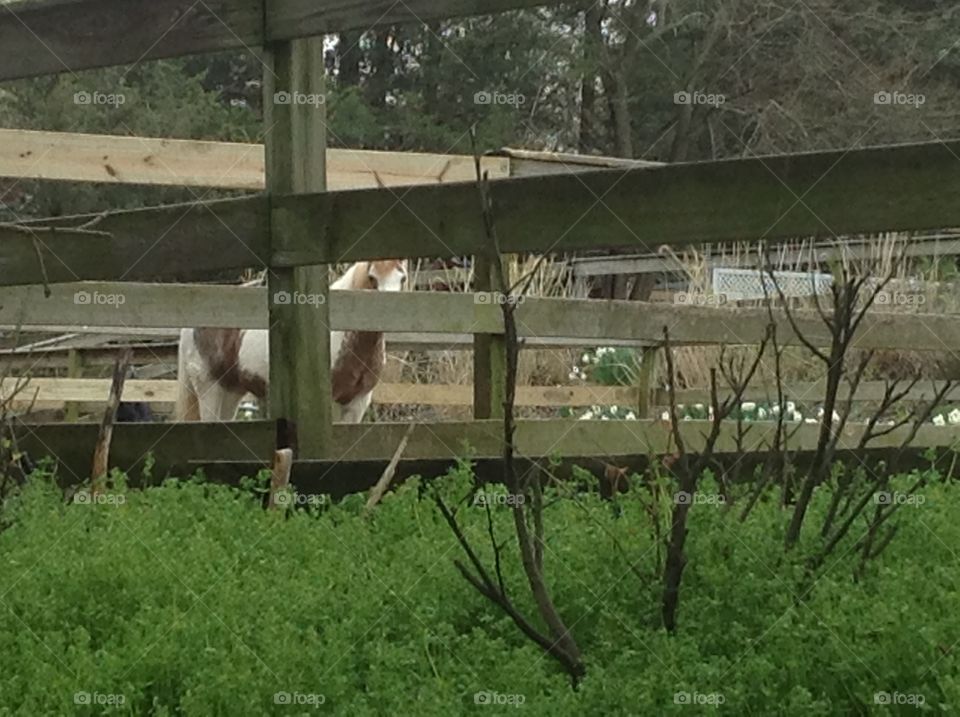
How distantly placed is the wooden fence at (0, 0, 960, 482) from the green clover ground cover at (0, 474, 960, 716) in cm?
54

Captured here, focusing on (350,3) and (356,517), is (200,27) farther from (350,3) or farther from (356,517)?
(356,517)

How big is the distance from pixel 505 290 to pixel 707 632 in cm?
66

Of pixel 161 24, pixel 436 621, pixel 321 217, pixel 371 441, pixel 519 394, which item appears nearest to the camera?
pixel 436 621

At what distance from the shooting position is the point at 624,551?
2781 millimetres

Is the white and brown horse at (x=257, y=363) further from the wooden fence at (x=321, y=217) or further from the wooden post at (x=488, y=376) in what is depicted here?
the wooden fence at (x=321, y=217)

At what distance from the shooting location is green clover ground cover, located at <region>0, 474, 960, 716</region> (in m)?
2.12

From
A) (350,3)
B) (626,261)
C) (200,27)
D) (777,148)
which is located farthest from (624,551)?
(626,261)

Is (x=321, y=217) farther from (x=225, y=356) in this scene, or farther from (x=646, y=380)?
(x=225, y=356)

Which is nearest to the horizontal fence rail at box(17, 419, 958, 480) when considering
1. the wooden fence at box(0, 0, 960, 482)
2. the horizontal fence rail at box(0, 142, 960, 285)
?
the wooden fence at box(0, 0, 960, 482)

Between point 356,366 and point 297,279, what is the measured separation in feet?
13.0

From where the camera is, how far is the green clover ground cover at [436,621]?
2115mm

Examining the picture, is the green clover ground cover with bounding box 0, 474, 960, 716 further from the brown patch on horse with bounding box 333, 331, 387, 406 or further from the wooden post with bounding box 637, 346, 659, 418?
the brown patch on horse with bounding box 333, 331, 387, 406

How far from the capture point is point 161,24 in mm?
4133

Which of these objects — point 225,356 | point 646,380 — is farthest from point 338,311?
point 225,356
